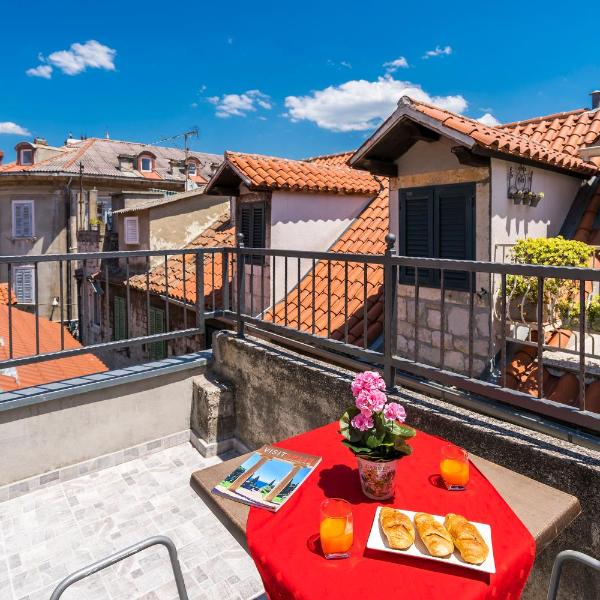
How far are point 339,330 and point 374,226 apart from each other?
9.07ft

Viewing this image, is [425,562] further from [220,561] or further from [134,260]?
[134,260]

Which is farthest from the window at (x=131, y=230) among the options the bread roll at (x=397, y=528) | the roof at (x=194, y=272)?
the bread roll at (x=397, y=528)

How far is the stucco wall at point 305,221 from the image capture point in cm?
729

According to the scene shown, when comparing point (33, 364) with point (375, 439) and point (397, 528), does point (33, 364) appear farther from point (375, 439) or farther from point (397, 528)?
point (397, 528)

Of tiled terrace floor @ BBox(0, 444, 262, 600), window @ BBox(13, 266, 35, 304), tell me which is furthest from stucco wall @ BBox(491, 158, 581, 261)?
window @ BBox(13, 266, 35, 304)

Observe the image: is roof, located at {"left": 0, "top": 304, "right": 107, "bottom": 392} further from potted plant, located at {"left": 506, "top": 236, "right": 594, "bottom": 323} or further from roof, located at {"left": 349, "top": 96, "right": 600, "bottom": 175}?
potted plant, located at {"left": 506, "top": 236, "right": 594, "bottom": 323}

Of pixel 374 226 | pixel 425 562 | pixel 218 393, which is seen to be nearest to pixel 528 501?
pixel 425 562

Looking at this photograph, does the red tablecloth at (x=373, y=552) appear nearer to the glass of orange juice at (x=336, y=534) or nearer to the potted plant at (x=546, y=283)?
the glass of orange juice at (x=336, y=534)

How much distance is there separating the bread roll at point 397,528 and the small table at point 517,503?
1.63ft

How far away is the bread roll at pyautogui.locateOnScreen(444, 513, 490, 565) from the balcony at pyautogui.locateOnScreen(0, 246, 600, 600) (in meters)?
1.06

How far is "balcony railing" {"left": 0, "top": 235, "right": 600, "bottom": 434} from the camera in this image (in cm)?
267

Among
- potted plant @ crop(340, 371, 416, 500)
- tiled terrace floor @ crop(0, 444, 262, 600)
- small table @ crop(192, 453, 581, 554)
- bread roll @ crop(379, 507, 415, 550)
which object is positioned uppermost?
potted plant @ crop(340, 371, 416, 500)

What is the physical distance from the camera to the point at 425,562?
4.75 ft

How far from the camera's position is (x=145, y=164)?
27781mm
